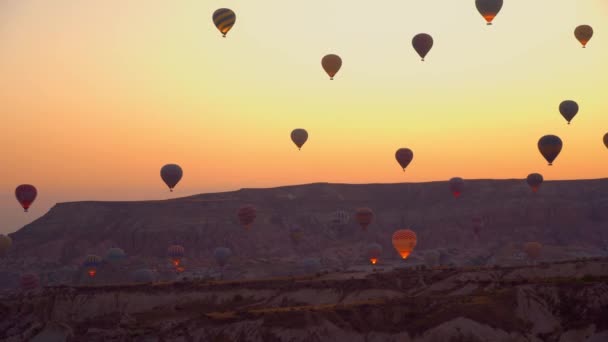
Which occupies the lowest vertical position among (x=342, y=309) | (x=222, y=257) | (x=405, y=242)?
(x=342, y=309)

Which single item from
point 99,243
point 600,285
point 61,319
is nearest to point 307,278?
point 61,319

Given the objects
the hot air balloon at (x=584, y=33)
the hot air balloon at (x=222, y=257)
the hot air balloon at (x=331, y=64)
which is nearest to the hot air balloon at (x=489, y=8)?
the hot air balloon at (x=584, y=33)

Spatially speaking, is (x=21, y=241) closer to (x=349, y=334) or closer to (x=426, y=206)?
(x=426, y=206)

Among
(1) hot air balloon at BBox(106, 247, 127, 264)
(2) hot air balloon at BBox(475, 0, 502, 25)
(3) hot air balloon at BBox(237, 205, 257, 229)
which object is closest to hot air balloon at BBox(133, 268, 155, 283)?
(1) hot air balloon at BBox(106, 247, 127, 264)

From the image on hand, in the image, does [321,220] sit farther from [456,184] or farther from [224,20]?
[224,20]

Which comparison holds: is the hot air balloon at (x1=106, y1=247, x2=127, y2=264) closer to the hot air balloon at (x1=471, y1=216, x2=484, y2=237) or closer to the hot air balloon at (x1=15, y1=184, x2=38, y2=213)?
the hot air balloon at (x1=15, y1=184, x2=38, y2=213)

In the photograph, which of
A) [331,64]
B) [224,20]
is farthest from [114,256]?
[224,20]

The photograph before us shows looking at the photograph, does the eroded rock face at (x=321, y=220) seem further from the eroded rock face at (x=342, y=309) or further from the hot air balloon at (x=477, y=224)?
the eroded rock face at (x=342, y=309)
